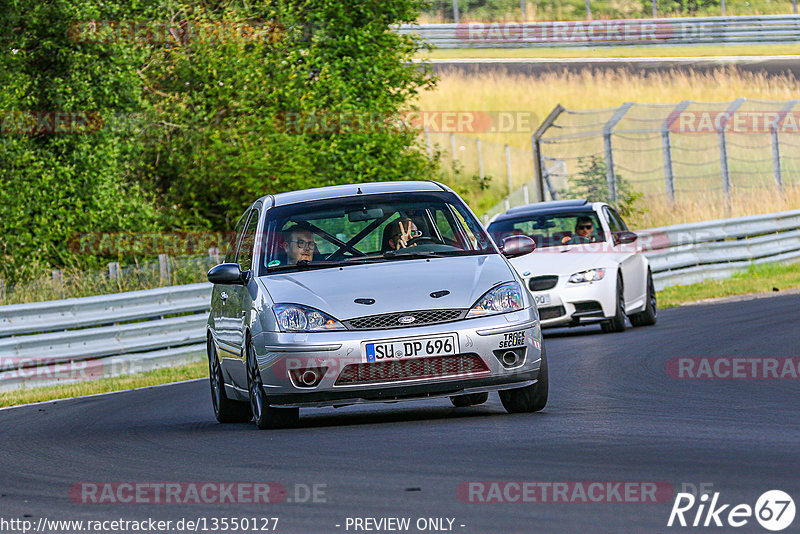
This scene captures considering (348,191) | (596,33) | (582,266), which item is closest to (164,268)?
(582,266)

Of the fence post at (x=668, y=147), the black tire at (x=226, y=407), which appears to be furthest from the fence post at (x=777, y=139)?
the black tire at (x=226, y=407)

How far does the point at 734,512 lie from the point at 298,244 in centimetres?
484

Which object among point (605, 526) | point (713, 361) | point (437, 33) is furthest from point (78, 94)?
point (437, 33)

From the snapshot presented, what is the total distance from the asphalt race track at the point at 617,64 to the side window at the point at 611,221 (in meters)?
31.5

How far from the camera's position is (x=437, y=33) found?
54.3 metres

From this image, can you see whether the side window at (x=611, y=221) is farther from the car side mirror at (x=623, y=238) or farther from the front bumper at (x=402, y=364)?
the front bumper at (x=402, y=364)

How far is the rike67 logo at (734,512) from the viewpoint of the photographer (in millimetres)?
5480

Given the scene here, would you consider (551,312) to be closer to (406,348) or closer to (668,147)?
(406,348)

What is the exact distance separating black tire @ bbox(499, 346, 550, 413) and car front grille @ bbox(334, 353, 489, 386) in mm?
638

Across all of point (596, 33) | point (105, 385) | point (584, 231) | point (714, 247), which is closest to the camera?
point (105, 385)

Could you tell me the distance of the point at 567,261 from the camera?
1752cm

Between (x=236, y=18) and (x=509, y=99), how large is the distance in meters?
19.9

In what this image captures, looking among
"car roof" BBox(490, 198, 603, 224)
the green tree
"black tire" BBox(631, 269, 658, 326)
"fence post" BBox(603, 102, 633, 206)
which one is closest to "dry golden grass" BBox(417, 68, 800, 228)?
the green tree

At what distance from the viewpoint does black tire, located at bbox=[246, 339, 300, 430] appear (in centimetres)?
945
